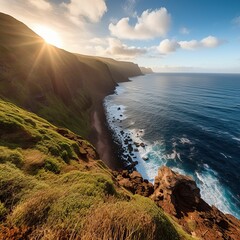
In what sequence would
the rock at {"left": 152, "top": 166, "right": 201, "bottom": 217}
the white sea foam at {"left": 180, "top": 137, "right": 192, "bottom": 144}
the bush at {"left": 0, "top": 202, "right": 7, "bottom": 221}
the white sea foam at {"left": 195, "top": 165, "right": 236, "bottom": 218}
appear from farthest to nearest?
1. the white sea foam at {"left": 180, "top": 137, "right": 192, "bottom": 144}
2. the white sea foam at {"left": 195, "top": 165, "right": 236, "bottom": 218}
3. the rock at {"left": 152, "top": 166, "right": 201, "bottom": 217}
4. the bush at {"left": 0, "top": 202, "right": 7, "bottom": 221}

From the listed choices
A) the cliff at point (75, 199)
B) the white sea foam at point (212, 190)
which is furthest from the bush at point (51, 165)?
the white sea foam at point (212, 190)

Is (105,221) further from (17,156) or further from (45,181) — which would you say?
(17,156)

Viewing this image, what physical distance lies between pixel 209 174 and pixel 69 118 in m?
43.0

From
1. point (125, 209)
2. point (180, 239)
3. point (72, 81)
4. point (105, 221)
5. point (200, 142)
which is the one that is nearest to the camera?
point (105, 221)

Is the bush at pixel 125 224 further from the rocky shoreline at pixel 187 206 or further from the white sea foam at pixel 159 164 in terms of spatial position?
the white sea foam at pixel 159 164

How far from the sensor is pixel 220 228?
1833cm

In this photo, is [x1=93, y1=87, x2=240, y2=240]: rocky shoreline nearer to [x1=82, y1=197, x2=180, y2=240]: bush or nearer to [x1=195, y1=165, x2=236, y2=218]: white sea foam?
[x1=195, y1=165, x2=236, y2=218]: white sea foam

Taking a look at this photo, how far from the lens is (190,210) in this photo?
20.6 meters

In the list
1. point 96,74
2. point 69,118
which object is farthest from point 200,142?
point 96,74

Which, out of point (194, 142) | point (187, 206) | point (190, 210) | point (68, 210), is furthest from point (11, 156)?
point (194, 142)

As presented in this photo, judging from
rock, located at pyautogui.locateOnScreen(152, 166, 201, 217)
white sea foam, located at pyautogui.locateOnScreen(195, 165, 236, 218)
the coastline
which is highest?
rock, located at pyautogui.locateOnScreen(152, 166, 201, 217)

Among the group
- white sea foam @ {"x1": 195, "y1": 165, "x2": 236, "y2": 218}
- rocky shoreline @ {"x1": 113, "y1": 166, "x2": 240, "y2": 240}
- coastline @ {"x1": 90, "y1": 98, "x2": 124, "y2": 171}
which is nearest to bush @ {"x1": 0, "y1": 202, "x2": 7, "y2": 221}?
rocky shoreline @ {"x1": 113, "y1": 166, "x2": 240, "y2": 240}

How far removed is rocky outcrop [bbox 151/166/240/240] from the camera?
17.0m

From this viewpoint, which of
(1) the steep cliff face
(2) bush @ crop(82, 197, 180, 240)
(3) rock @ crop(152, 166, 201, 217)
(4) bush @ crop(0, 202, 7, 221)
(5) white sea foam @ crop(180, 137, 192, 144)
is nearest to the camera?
(2) bush @ crop(82, 197, 180, 240)
